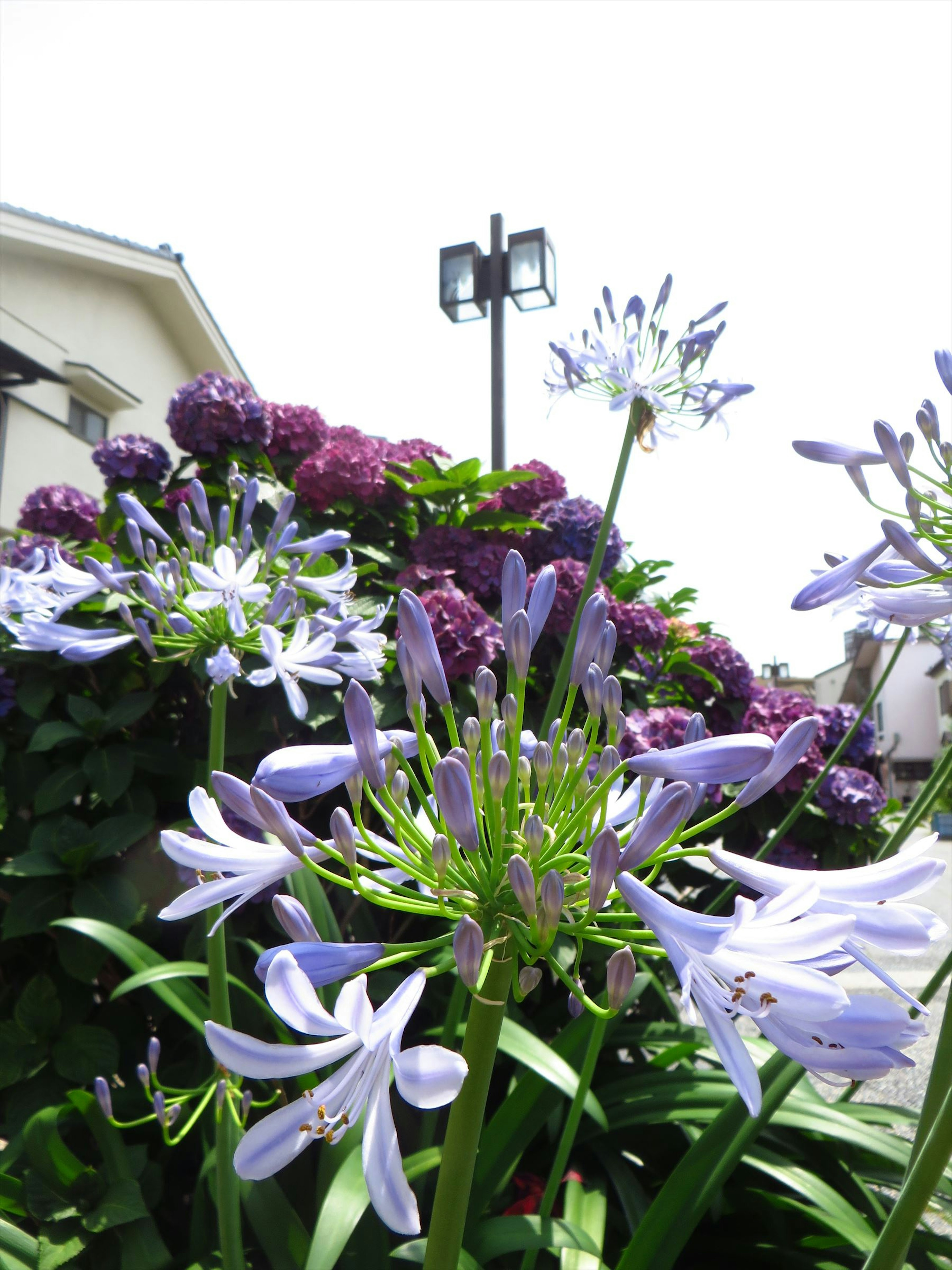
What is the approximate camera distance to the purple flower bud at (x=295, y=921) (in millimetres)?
884

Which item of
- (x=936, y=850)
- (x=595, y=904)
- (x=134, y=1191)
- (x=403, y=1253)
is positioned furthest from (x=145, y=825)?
(x=936, y=850)

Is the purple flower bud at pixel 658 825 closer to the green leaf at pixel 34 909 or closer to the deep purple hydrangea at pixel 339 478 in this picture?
the green leaf at pixel 34 909

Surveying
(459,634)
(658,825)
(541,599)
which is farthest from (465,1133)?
(459,634)

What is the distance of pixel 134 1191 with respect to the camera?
2.20 meters

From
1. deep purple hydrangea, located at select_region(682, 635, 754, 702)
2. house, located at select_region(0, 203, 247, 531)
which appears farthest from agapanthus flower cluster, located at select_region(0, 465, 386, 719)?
house, located at select_region(0, 203, 247, 531)

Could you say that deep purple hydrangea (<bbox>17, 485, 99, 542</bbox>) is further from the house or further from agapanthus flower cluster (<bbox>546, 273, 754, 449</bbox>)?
the house

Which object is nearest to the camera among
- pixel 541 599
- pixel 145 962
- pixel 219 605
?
pixel 541 599

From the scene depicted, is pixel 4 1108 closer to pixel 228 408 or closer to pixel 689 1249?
pixel 689 1249

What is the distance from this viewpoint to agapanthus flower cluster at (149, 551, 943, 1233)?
2.48ft

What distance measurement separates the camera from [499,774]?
38.2 inches

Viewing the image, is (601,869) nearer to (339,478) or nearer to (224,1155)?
(224,1155)

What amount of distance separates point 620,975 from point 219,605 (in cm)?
155

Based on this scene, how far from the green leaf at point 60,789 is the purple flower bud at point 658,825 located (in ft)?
8.53

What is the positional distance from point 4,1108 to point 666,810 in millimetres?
3017
